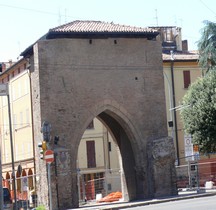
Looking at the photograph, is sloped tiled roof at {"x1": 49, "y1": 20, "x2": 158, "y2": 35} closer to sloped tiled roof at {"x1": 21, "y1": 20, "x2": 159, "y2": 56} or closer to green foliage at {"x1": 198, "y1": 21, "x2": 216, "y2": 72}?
sloped tiled roof at {"x1": 21, "y1": 20, "x2": 159, "y2": 56}

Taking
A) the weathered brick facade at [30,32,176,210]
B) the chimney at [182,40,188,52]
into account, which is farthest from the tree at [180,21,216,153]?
the chimney at [182,40,188,52]

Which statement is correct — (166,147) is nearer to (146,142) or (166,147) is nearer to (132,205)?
(146,142)

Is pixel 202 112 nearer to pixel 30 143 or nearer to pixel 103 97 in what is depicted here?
pixel 103 97

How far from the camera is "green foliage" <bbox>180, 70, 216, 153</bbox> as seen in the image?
48.1 meters

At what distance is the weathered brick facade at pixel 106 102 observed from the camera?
37.8 metres

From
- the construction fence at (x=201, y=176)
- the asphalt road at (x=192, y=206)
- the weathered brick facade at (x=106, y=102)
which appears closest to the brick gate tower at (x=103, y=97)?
the weathered brick facade at (x=106, y=102)

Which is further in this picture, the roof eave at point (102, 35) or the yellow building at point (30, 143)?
the yellow building at point (30, 143)

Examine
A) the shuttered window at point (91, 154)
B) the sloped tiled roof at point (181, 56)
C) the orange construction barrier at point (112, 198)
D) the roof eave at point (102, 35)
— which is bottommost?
the orange construction barrier at point (112, 198)

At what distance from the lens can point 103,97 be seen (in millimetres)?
39000

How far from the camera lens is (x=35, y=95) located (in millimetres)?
38594

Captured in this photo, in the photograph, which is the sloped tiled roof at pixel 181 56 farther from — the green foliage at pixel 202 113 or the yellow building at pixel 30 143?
the green foliage at pixel 202 113

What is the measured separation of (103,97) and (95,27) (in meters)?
4.15

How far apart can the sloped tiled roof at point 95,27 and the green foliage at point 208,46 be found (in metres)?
12.7

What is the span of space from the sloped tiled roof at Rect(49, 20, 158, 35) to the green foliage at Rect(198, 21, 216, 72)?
12682mm
